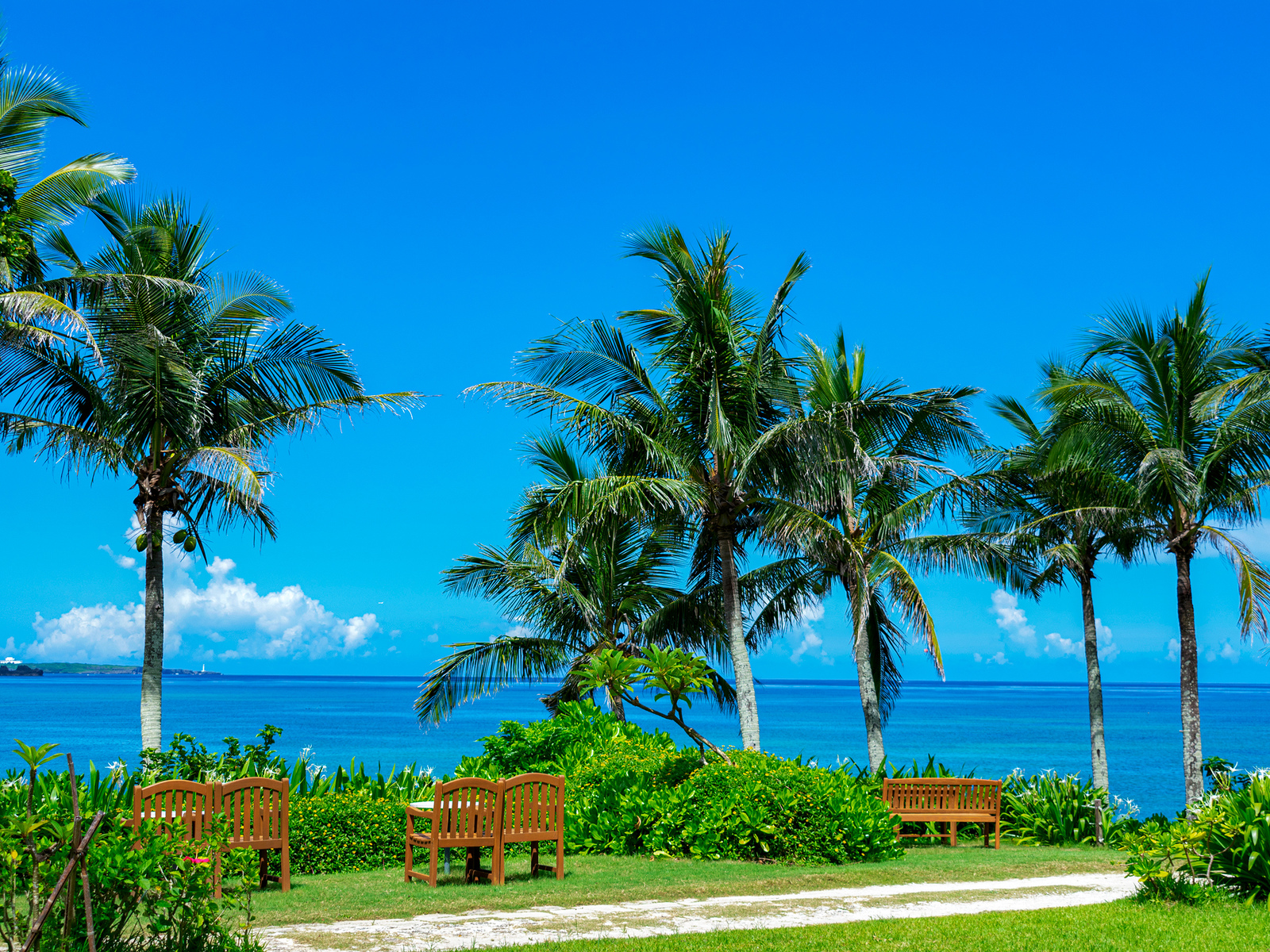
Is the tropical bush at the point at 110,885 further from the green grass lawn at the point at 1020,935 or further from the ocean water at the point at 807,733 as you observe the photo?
the ocean water at the point at 807,733

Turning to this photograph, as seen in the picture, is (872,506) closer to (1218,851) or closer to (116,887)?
(1218,851)

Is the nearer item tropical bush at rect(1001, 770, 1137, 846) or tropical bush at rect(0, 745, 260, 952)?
tropical bush at rect(0, 745, 260, 952)

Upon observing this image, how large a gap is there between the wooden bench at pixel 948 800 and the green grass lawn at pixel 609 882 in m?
1.10

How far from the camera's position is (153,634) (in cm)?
1336

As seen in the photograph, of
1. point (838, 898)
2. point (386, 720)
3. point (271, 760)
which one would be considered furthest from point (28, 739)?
point (838, 898)

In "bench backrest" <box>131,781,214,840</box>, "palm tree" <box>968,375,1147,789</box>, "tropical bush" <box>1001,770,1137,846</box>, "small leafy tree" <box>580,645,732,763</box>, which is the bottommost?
"tropical bush" <box>1001,770,1137,846</box>

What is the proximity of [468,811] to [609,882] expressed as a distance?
135 cm

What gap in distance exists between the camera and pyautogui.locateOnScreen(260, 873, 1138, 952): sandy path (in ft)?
23.0

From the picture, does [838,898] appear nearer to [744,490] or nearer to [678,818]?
[678,818]

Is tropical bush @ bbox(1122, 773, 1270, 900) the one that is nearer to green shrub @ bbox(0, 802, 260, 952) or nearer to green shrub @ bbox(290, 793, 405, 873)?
green shrub @ bbox(290, 793, 405, 873)

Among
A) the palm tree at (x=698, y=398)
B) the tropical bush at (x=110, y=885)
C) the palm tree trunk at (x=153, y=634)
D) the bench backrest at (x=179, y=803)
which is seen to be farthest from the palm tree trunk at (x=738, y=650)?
the tropical bush at (x=110, y=885)

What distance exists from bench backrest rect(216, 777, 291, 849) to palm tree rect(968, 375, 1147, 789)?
11.3 metres

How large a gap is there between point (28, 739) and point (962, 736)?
204 ft

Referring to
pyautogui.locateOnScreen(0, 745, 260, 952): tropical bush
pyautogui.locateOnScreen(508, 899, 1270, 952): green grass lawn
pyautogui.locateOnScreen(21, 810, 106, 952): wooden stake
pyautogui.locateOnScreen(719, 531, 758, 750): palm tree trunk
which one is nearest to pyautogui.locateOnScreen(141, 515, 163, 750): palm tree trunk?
pyautogui.locateOnScreen(719, 531, 758, 750): palm tree trunk
